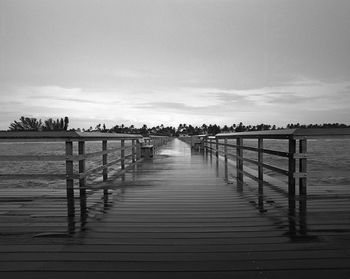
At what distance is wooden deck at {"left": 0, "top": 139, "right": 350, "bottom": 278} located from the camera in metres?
2.66

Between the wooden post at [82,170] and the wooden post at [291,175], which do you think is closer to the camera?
the wooden post at [291,175]

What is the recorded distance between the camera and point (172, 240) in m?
3.36

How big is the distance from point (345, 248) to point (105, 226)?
2395mm

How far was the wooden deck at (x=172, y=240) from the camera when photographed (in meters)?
2.66

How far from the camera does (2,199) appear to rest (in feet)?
16.7

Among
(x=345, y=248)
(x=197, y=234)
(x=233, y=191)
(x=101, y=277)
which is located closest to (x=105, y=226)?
(x=197, y=234)

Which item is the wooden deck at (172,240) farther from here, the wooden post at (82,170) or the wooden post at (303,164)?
the wooden post at (303,164)

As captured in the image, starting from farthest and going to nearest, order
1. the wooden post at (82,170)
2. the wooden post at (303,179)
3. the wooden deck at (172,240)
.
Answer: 1. the wooden post at (82,170)
2. the wooden post at (303,179)
3. the wooden deck at (172,240)

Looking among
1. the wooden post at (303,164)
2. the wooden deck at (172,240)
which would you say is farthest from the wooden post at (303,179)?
the wooden deck at (172,240)

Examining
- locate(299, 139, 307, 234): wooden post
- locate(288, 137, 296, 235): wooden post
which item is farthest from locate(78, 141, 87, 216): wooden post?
locate(299, 139, 307, 234): wooden post

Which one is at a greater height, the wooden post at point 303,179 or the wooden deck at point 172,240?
the wooden post at point 303,179

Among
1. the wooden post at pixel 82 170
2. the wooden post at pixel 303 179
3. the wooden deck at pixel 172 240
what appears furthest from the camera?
the wooden post at pixel 82 170

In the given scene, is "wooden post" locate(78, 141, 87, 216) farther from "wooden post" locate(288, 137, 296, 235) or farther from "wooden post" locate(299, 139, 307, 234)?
"wooden post" locate(299, 139, 307, 234)

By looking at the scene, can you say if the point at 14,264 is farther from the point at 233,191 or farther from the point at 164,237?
the point at 233,191
